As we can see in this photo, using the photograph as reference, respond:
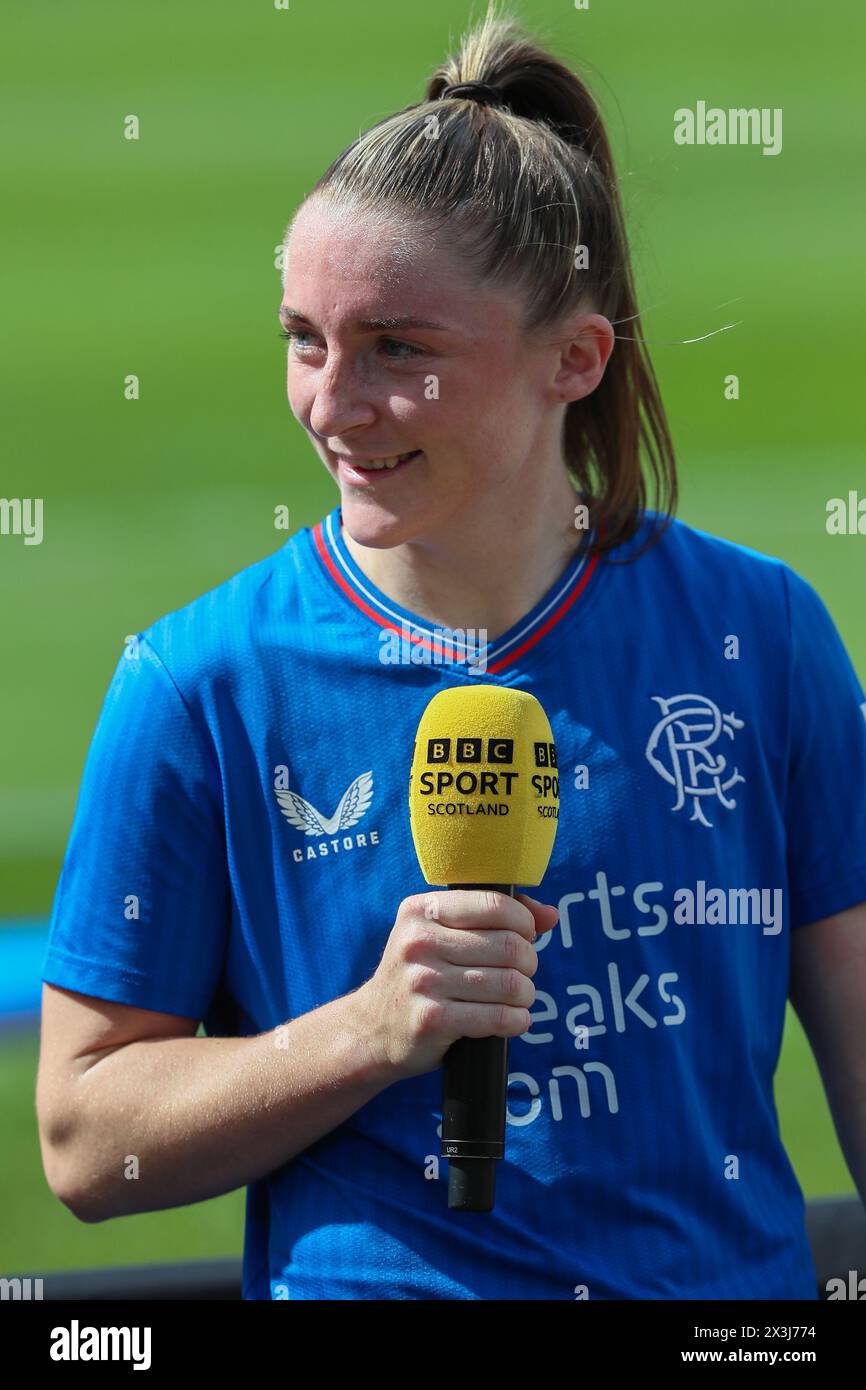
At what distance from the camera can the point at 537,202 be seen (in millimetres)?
1698

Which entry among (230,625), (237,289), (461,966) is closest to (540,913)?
(461,966)

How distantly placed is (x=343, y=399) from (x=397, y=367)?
56 millimetres

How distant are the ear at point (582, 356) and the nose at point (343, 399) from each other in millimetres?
227

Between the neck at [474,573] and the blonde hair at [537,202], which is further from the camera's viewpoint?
the neck at [474,573]

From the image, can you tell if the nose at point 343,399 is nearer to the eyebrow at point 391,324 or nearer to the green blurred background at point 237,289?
the eyebrow at point 391,324

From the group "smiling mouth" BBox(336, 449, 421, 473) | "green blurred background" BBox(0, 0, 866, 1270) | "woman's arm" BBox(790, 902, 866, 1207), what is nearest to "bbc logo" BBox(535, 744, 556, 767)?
"smiling mouth" BBox(336, 449, 421, 473)

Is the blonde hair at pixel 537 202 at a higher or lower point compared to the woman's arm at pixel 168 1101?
higher

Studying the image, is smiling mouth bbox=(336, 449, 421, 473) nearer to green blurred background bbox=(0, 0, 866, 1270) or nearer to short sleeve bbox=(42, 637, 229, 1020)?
short sleeve bbox=(42, 637, 229, 1020)

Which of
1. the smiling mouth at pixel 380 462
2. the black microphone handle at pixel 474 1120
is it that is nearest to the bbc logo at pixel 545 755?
the black microphone handle at pixel 474 1120

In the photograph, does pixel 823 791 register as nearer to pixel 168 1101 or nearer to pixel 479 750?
pixel 479 750

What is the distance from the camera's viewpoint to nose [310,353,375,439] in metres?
1.60

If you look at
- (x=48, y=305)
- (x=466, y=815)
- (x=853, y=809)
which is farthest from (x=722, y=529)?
(x=466, y=815)

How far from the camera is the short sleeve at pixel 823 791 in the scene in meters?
1.75
